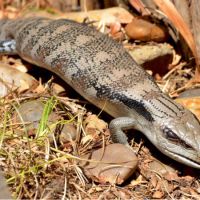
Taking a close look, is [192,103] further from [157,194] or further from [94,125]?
[157,194]

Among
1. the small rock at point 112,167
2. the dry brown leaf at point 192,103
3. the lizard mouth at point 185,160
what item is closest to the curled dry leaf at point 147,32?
the dry brown leaf at point 192,103

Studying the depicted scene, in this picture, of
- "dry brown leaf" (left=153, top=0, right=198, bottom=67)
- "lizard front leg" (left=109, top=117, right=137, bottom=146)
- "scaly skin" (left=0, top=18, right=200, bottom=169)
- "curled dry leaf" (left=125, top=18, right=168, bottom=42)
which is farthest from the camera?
"curled dry leaf" (left=125, top=18, right=168, bottom=42)

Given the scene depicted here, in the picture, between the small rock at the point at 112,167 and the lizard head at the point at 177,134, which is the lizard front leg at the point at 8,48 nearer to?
the lizard head at the point at 177,134

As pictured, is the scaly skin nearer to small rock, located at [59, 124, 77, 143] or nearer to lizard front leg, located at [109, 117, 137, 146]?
lizard front leg, located at [109, 117, 137, 146]

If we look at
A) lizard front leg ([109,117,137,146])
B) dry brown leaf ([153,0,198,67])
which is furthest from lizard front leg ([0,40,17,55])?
lizard front leg ([109,117,137,146])

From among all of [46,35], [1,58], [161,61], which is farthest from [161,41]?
[1,58]

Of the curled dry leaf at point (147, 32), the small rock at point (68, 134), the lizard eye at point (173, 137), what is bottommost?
the small rock at point (68, 134)

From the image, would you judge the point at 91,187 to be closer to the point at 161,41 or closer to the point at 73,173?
the point at 73,173
